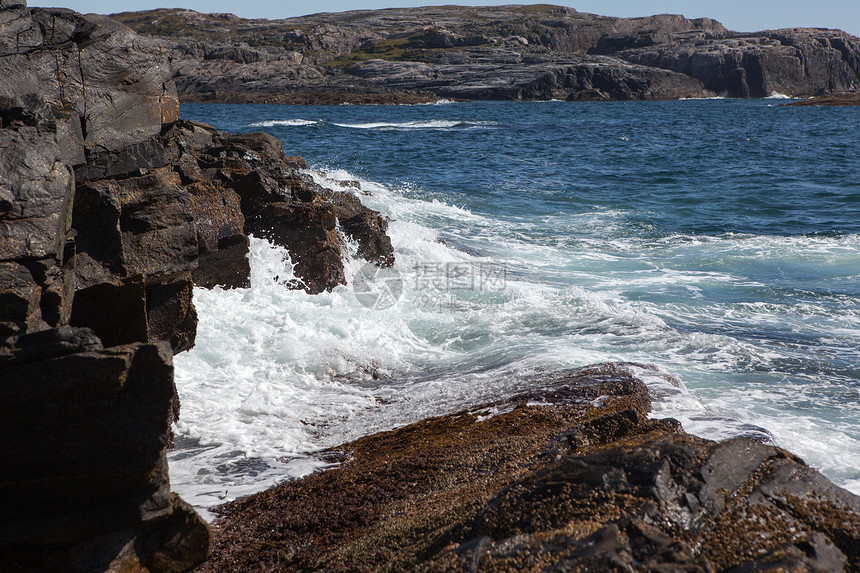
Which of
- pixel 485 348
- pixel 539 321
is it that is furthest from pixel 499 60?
pixel 485 348

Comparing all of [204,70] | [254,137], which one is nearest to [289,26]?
[204,70]

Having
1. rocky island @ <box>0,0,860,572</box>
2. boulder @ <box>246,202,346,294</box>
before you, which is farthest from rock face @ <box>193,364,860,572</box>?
boulder @ <box>246,202,346,294</box>

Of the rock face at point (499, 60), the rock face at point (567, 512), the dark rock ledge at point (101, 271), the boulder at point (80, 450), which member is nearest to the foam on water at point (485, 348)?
the dark rock ledge at point (101, 271)

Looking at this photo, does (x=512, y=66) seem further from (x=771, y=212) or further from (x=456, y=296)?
(x=456, y=296)

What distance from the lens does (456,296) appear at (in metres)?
12.7

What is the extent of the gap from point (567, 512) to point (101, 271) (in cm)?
534

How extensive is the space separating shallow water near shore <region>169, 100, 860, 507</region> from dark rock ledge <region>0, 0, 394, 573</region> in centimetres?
87

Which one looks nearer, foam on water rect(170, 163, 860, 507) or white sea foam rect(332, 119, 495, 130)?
foam on water rect(170, 163, 860, 507)

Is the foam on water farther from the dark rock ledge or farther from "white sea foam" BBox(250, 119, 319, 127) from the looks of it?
"white sea foam" BBox(250, 119, 319, 127)

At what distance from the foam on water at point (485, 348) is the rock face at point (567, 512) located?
102cm

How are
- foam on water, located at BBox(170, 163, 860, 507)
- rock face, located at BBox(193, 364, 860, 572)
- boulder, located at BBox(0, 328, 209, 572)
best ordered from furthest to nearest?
foam on water, located at BBox(170, 163, 860, 507) → boulder, located at BBox(0, 328, 209, 572) → rock face, located at BBox(193, 364, 860, 572)

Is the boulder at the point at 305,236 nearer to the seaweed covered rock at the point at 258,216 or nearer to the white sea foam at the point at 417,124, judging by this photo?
the seaweed covered rock at the point at 258,216

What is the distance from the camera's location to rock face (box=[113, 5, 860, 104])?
97837mm

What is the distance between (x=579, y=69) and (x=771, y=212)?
87.5 metres
